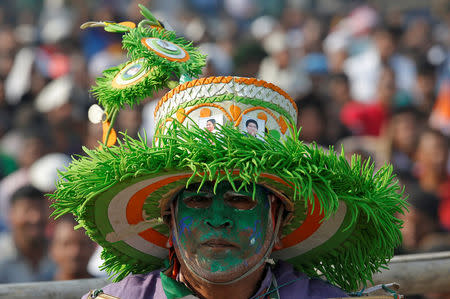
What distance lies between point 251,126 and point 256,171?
0.36 m

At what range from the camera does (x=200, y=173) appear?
2.40 meters

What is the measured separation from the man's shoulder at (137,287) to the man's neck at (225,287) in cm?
12

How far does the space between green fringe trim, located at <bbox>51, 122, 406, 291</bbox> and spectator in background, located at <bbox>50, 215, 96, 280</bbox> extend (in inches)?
63.5

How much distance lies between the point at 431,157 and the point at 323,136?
0.87 m

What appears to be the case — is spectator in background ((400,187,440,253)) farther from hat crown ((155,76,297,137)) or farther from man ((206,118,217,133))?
man ((206,118,217,133))

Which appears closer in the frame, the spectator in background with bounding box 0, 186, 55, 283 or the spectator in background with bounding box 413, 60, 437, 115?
the spectator in background with bounding box 0, 186, 55, 283

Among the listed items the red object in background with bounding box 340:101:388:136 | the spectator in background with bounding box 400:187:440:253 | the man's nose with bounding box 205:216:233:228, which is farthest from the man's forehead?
the red object in background with bounding box 340:101:388:136

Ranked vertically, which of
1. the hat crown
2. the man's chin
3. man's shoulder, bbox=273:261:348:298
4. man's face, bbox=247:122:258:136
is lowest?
man's shoulder, bbox=273:261:348:298

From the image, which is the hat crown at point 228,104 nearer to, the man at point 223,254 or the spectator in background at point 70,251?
the man at point 223,254

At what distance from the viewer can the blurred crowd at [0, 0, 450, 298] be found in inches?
185

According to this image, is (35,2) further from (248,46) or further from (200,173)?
(200,173)

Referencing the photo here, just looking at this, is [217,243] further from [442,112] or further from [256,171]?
[442,112]

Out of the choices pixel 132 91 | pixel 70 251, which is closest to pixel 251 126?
pixel 132 91

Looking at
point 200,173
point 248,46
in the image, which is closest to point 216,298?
point 200,173
